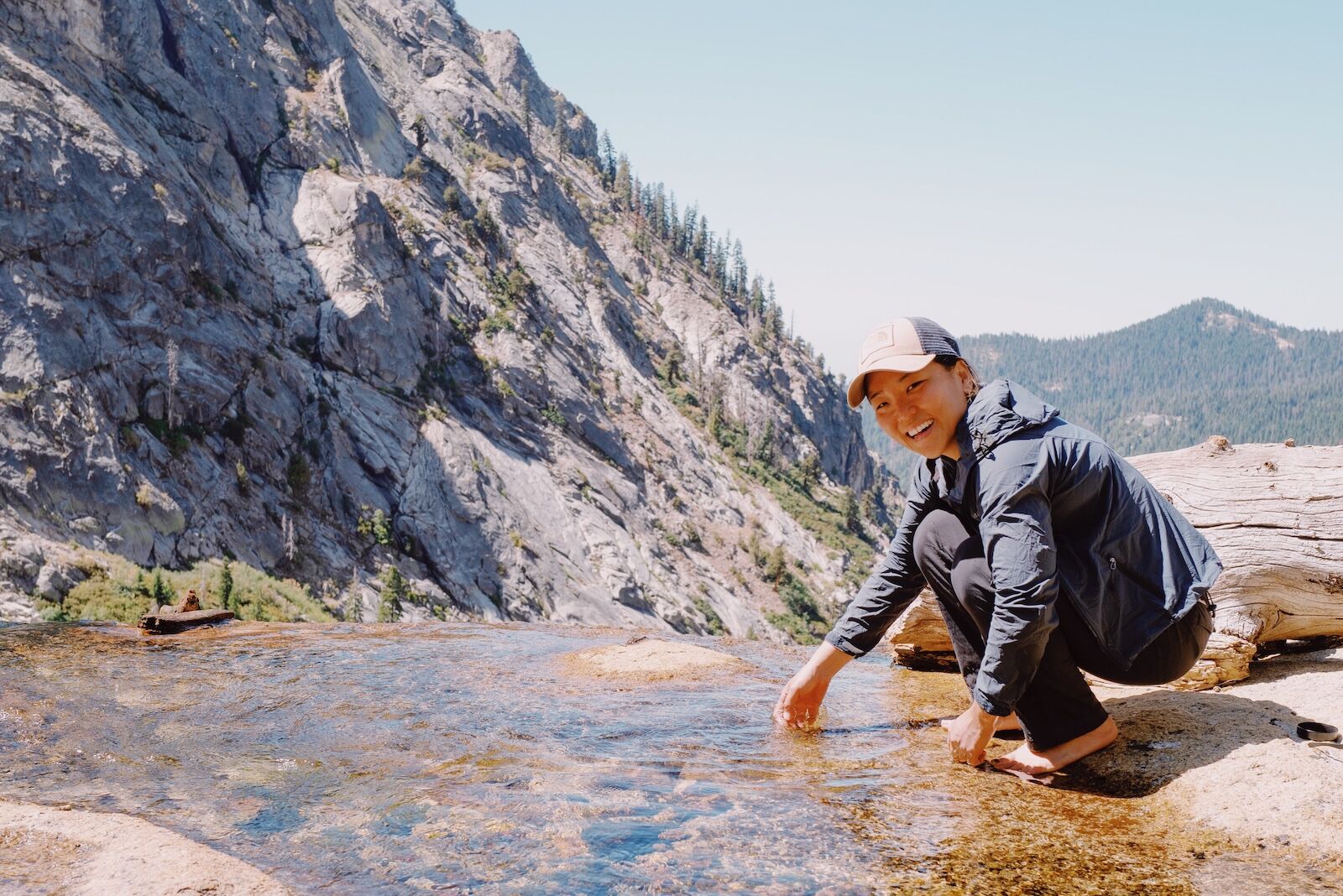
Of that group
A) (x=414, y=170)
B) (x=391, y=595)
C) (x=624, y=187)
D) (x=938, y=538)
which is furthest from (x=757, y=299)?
(x=938, y=538)

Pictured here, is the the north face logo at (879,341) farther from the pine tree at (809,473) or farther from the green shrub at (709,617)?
the pine tree at (809,473)

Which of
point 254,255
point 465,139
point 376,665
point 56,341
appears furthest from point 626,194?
point 376,665

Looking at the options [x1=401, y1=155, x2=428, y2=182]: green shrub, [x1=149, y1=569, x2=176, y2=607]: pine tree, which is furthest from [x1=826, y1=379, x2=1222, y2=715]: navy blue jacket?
[x1=401, y1=155, x2=428, y2=182]: green shrub

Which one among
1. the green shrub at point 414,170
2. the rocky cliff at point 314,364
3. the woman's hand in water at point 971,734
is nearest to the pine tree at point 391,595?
the rocky cliff at point 314,364

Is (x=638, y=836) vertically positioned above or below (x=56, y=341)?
below

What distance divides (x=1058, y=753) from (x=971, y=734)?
0.43 metres

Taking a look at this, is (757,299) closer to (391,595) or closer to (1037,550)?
(391,595)

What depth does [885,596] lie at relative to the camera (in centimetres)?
447

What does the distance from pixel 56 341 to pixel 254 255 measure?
13.4 m

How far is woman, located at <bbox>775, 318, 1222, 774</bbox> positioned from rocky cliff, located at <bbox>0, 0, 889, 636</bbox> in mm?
14939

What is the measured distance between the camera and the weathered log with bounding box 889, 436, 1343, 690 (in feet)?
17.6

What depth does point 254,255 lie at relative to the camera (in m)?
36.2

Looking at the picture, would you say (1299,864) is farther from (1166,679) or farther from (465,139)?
(465,139)

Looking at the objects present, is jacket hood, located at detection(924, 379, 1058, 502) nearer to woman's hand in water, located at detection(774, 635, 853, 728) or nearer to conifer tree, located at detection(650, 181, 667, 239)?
woman's hand in water, located at detection(774, 635, 853, 728)
